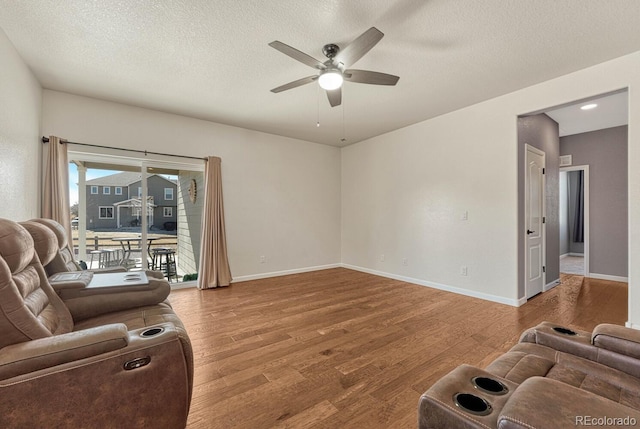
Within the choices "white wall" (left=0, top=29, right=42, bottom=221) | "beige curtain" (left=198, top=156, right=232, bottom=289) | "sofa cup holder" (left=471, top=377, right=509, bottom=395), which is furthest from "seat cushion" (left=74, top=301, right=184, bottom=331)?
"beige curtain" (left=198, top=156, right=232, bottom=289)

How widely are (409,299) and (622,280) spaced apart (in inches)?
165

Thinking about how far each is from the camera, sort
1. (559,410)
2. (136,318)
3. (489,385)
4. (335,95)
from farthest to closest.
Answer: (335,95), (136,318), (489,385), (559,410)

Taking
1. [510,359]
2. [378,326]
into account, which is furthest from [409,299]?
[510,359]

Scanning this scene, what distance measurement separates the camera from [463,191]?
411cm

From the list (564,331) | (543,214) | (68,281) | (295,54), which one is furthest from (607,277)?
(68,281)

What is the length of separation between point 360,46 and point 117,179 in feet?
12.8

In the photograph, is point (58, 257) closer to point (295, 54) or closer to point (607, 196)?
point (295, 54)

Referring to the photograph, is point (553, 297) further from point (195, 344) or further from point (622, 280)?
point (195, 344)

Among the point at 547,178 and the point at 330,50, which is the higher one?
the point at 330,50

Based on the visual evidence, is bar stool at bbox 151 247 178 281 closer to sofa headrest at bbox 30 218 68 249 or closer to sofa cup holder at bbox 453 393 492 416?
sofa headrest at bbox 30 218 68 249

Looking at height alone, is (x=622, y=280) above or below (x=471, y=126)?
below

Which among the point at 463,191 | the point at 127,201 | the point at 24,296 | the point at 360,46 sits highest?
the point at 360,46

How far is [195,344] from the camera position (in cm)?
251

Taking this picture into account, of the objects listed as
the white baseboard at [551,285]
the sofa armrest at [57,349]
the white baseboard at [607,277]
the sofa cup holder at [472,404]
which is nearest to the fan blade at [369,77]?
the sofa cup holder at [472,404]
